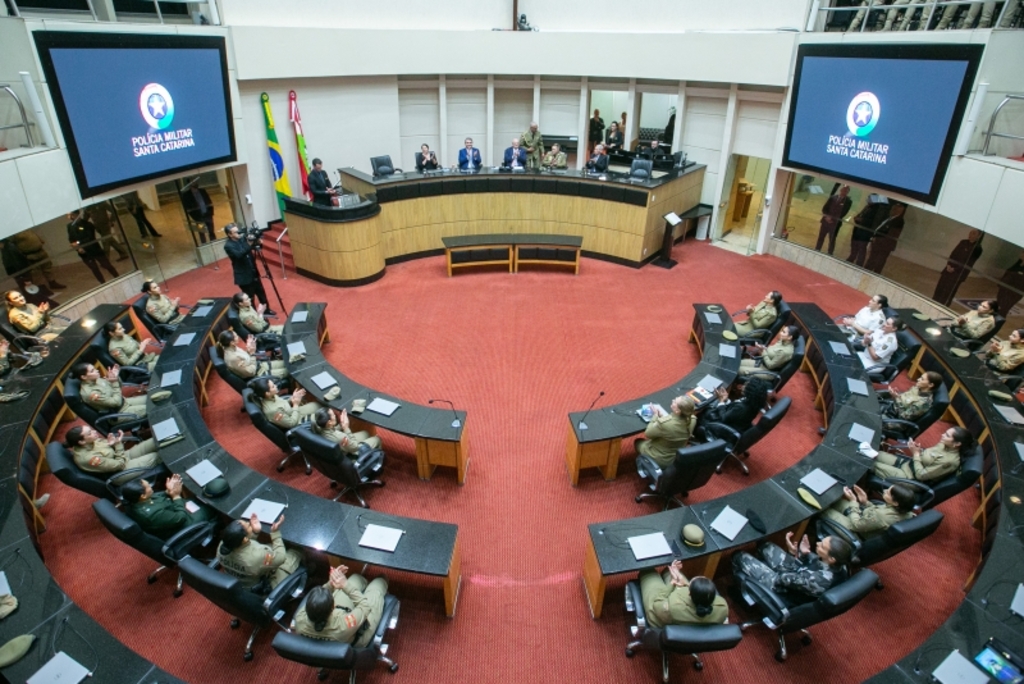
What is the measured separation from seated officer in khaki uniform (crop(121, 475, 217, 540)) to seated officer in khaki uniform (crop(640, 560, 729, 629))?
4.00 metres

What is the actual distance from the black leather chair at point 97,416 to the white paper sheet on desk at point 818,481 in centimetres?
719

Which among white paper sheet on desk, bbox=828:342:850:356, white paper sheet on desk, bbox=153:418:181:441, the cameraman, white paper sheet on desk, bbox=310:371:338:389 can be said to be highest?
the cameraman

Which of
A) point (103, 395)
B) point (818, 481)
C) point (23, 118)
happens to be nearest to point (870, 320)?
point (818, 481)

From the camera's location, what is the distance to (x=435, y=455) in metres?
6.15

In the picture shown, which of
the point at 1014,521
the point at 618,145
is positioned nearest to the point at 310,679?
the point at 1014,521

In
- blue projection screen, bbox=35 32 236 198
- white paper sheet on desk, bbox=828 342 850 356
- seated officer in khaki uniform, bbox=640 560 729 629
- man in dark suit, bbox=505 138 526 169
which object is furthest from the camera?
man in dark suit, bbox=505 138 526 169

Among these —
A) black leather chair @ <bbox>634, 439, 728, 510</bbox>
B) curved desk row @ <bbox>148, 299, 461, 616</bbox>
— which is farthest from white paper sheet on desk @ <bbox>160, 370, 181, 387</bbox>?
black leather chair @ <bbox>634, 439, 728, 510</bbox>

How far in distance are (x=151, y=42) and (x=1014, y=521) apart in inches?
518

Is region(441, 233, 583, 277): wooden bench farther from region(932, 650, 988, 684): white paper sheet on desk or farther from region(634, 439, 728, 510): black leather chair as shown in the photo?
region(932, 650, 988, 684): white paper sheet on desk

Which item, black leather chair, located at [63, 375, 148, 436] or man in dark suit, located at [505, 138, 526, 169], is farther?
man in dark suit, located at [505, 138, 526, 169]

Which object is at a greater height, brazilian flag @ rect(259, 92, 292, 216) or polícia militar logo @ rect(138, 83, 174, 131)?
polícia militar logo @ rect(138, 83, 174, 131)

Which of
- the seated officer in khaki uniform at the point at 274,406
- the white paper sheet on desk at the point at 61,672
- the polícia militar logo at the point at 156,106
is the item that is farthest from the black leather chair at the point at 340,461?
the polícia militar logo at the point at 156,106

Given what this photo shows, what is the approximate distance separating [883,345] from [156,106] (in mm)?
12197

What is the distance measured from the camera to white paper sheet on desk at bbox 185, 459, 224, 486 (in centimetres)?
523
